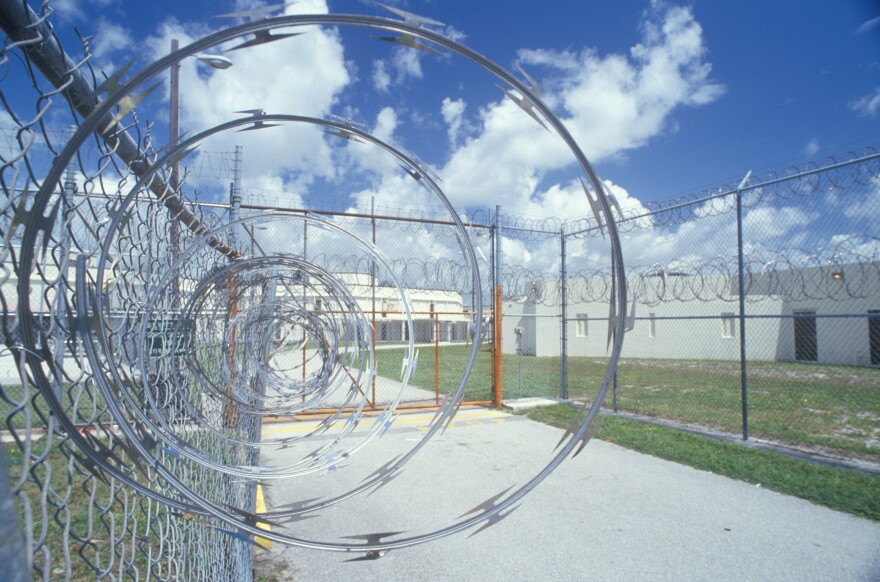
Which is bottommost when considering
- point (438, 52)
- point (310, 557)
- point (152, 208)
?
point (310, 557)

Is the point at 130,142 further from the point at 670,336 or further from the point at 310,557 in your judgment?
the point at 670,336

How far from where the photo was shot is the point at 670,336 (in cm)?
2580

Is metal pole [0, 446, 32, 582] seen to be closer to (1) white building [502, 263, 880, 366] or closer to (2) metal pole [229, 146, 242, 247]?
(2) metal pole [229, 146, 242, 247]

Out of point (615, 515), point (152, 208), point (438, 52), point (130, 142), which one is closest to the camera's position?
point (438, 52)

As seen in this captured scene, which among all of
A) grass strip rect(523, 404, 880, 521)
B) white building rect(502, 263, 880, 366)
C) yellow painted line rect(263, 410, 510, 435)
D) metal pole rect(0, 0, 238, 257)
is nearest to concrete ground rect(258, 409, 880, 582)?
grass strip rect(523, 404, 880, 521)

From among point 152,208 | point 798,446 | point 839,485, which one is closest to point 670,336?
point 798,446

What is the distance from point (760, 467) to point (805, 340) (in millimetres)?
22013

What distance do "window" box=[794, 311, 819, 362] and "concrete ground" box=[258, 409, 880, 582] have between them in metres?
21.3

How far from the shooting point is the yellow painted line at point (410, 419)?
29.7ft

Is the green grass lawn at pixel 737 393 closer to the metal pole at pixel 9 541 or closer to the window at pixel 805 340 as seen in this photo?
the window at pixel 805 340

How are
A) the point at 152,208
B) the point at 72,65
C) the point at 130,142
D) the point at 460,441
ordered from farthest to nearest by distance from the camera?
the point at 460,441 < the point at 152,208 < the point at 130,142 < the point at 72,65

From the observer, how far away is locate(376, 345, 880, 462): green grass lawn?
8789mm

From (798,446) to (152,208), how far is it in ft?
27.9

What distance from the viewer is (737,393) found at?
1409 centimetres
